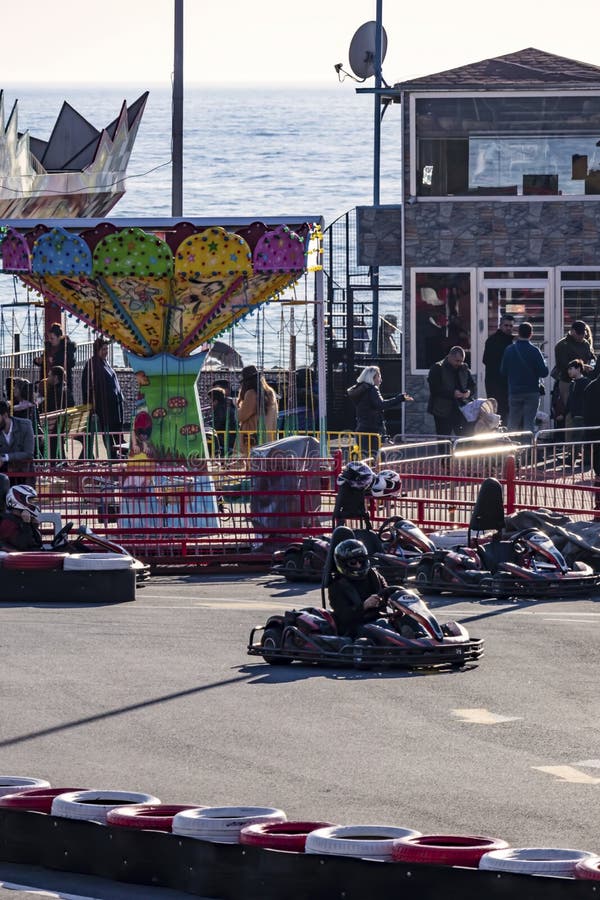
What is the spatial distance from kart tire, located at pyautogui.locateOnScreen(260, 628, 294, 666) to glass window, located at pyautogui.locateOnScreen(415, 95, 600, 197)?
1654cm

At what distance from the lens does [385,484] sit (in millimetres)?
17703

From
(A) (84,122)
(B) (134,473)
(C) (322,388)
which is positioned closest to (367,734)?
(B) (134,473)

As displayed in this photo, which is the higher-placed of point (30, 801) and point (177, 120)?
point (177, 120)

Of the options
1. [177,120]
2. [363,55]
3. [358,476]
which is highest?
[363,55]

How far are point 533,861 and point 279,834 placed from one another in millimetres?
1230

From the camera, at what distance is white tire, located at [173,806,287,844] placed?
327 inches

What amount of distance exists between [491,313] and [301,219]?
7.88 m

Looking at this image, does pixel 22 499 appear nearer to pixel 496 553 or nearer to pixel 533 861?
pixel 496 553

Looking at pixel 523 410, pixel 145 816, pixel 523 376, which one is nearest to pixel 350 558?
pixel 145 816

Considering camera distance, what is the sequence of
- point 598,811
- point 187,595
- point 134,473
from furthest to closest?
point 134,473 < point 187,595 < point 598,811

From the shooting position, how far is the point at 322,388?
22000 millimetres

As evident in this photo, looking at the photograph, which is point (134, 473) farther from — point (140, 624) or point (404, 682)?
point (404, 682)

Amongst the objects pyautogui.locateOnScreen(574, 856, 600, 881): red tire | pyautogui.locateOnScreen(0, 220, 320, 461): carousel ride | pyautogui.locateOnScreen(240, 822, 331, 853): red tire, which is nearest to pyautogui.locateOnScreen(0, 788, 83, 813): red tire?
pyautogui.locateOnScreen(240, 822, 331, 853): red tire

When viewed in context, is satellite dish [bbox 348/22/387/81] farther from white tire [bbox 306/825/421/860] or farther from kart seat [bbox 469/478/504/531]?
white tire [bbox 306/825/421/860]
